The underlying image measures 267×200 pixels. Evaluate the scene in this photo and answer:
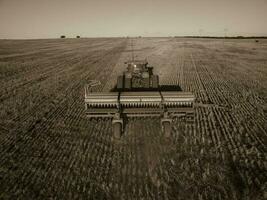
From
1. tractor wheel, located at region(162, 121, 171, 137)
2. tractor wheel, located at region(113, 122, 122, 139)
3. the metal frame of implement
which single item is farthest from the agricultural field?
the metal frame of implement

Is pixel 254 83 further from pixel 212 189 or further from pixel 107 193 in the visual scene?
pixel 107 193

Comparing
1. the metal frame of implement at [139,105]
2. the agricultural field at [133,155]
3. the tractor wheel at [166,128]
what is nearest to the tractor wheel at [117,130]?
the metal frame of implement at [139,105]

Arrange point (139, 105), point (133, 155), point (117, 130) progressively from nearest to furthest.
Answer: point (133, 155), point (117, 130), point (139, 105)

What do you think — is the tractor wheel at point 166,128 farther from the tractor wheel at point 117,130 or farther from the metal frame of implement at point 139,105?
the tractor wheel at point 117,130

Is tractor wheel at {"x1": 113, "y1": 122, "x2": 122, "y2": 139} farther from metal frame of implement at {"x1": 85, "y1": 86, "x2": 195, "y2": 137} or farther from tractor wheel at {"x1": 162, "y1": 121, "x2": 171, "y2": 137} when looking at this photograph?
tractor wheel at {"x1": 162, "y1": 121, "x2": 171, "y2": 137}

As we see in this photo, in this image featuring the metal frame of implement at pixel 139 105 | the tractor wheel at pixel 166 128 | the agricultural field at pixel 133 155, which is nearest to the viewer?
the agricultural field at pixel 133 155

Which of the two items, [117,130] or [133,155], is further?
[117,130]

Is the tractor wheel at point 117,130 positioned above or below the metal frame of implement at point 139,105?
below

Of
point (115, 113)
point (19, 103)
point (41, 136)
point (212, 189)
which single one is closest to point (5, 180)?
point (41, 136)

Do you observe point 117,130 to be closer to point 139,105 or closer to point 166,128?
point 139,105

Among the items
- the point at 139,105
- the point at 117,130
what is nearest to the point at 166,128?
the point at 139,105

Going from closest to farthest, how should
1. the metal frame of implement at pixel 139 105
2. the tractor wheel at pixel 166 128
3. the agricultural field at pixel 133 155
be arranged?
the agricultural field at pixel 133 155 < the tractor wheel at pixel 166 128 < the metal frame of implement at pixel 139 105
